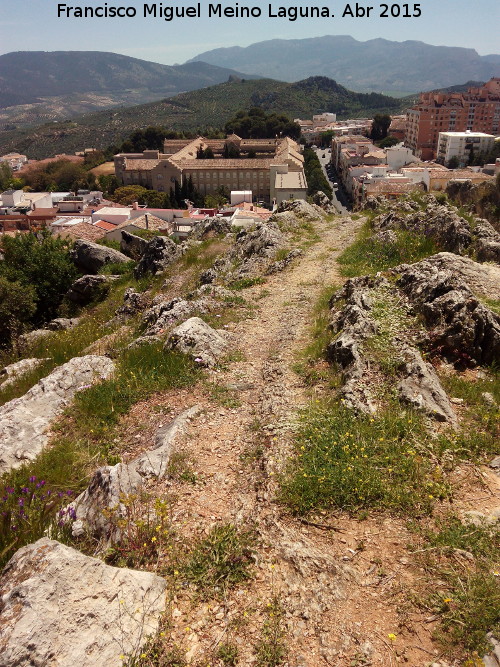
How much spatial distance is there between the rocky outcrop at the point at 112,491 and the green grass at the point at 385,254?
8.37 meters

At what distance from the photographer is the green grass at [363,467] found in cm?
491

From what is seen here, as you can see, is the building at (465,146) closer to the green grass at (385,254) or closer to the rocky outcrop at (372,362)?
the green grass at (385,254)

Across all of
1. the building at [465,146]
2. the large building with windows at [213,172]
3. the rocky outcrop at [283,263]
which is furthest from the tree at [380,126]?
the rocky outcrop at [283,263]

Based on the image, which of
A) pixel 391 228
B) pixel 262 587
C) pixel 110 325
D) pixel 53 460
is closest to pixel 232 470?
pixel 262 587

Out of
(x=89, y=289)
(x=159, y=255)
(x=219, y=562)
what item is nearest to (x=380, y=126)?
(x=159, y=255)

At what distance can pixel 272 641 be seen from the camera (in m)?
3.61

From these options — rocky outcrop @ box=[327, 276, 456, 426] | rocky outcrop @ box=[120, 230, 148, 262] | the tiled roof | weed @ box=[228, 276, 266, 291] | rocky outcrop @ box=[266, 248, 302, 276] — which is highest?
rocky outcrop @ box=[327, 276, 456, 426]

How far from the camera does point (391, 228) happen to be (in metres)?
15.2

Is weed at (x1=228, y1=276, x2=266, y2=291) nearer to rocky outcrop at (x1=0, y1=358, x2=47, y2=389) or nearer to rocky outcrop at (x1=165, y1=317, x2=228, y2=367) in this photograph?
rocky outcrop at (x1=165, y1=317, x2=228, y2=367)

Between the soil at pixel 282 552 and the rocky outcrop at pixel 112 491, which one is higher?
the rocky outcrop at pixel 112 491

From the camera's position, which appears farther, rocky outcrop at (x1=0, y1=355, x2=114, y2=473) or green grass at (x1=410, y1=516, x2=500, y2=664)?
rocky outcrop at (x1=0, y1=355, x2=114, y2=473)

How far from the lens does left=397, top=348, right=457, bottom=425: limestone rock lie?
20.2ft

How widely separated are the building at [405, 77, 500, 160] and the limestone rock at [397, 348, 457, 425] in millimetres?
103127

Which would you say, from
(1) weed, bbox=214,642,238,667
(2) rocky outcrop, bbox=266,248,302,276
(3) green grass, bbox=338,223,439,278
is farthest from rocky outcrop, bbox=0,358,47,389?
(3) green grass, bbox=338,223,439,278
